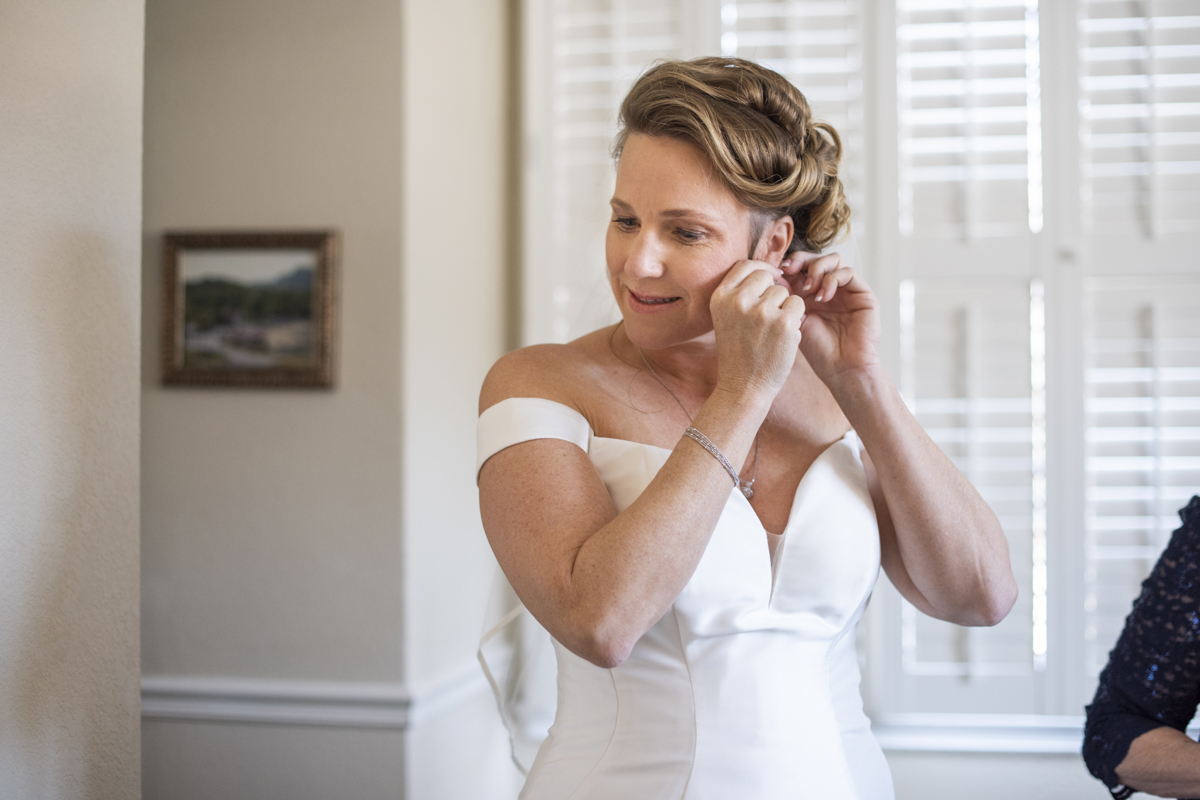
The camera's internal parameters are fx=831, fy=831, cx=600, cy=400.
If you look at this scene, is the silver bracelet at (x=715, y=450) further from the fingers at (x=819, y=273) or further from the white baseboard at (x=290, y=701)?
the white baseboard at (x=290, y=701)

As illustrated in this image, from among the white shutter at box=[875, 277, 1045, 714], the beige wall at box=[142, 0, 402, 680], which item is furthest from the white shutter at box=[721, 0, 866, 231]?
the beige wall at box=[142, 0, 402, 680]

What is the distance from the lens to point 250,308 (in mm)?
2031

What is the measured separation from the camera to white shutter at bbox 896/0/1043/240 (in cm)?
226

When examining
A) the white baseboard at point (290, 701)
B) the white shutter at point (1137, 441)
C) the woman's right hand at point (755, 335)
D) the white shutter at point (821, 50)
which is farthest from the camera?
the white shutter at point (821, 50)

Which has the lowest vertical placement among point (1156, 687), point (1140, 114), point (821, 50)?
point (1156, 687)

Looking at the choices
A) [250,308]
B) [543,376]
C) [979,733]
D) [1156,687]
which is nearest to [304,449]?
[250,308]

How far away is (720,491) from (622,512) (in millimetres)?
115

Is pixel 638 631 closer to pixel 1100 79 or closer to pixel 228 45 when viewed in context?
pixel 228 45

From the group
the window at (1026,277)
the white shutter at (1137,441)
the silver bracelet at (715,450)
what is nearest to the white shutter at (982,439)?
the window at (1026,277)

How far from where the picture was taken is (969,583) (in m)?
1.15

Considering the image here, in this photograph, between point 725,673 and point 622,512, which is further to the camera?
point 725,673

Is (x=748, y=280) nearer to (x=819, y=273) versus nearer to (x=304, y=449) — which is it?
(x=819, y=273)

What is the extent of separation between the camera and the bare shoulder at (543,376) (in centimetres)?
111

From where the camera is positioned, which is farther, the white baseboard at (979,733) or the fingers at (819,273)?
the white baseboard at (979,733)
